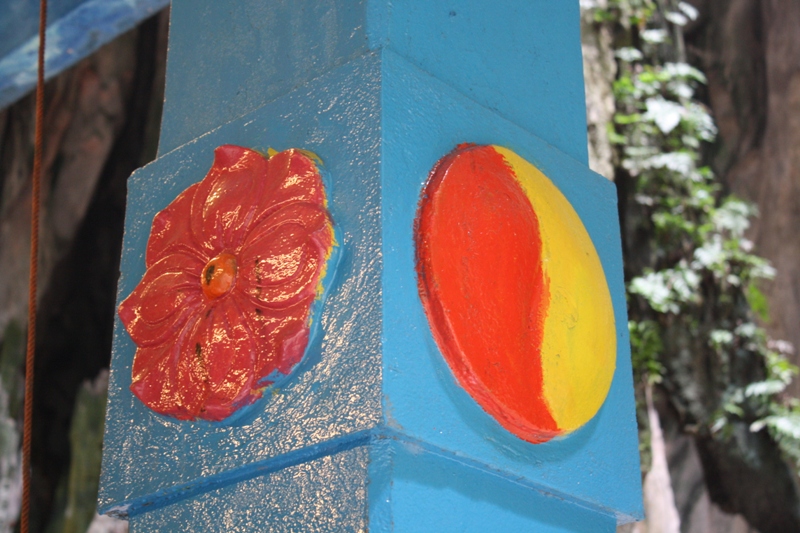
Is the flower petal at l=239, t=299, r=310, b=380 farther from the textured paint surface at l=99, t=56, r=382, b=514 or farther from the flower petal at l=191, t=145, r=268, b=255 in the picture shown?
the flower petal at l=191, t=145, r=268, b=255

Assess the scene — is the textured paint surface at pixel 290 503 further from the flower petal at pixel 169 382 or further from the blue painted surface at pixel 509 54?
the blue painted surface at pixel 509 54

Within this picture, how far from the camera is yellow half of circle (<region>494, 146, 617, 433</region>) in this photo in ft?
3.54

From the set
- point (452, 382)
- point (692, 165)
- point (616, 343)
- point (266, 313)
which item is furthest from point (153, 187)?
point (692, 165)

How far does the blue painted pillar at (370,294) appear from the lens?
93 centimetres

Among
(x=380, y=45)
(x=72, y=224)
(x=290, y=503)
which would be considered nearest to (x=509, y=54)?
(x=380, y=45)

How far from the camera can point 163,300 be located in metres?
1.13

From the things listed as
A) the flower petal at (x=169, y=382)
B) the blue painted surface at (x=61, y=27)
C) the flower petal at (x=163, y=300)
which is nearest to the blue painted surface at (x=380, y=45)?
the flower petal at (x=163, y=300)

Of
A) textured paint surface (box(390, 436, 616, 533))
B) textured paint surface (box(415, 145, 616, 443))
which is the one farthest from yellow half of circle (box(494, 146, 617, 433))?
textured paint surface (box(390, 436, 616, 533))

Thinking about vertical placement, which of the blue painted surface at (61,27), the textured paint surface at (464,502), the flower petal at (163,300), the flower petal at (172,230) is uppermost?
the blue painted surface at (61,27)

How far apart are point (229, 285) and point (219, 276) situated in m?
0.02

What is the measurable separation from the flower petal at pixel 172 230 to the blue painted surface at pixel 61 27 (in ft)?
4.49

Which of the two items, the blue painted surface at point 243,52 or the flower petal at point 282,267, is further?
the blue painted surface at point 243,52

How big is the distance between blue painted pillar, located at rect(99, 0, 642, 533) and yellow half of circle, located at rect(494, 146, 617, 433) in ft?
0.13

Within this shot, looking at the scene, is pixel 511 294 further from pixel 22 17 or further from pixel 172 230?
pixel 22 17
